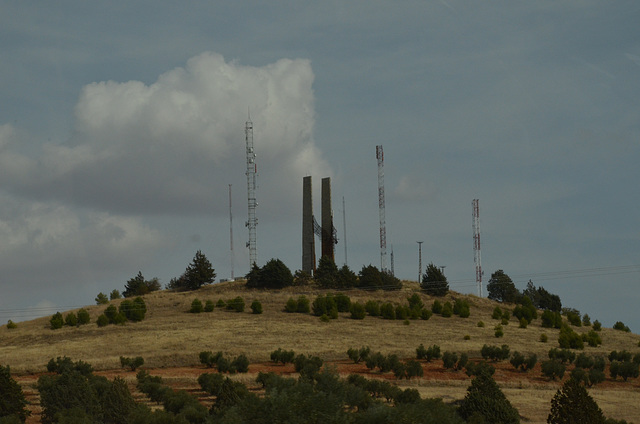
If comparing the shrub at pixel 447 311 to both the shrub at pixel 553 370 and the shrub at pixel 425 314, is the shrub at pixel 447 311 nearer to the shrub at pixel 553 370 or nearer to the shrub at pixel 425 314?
the shrub at pixel 425 314

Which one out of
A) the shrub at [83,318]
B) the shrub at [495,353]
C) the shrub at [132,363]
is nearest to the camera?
the shrub at [132,363]

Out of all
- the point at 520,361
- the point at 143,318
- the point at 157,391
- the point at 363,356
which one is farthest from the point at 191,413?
the point at 143,318

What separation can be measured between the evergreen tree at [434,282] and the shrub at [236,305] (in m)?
22.1

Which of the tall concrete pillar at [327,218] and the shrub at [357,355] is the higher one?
the tall concrete pillar at [327,218]

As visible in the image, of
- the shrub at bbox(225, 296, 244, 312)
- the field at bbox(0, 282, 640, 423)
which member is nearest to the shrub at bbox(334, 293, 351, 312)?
the field at bbox(0, 282, 640, 423)

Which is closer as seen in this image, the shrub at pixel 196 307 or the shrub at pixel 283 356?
the shrub at pixel 283 356

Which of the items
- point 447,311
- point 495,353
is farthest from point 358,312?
point 495,353

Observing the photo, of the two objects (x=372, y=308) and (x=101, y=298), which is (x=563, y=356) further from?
(x=101, y=298)

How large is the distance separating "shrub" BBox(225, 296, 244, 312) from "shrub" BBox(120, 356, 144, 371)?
21.1 meters

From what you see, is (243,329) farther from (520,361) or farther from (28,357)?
(520,361)

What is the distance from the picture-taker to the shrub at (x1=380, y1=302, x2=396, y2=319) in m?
65.3

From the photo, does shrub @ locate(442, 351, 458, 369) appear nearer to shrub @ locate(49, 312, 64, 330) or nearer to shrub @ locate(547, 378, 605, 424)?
shrub @ locate(547, 378, 605, 424)

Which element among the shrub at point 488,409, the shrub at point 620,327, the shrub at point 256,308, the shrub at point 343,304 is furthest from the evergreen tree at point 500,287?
the shrub at point 488,409

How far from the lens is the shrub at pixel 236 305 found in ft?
218
